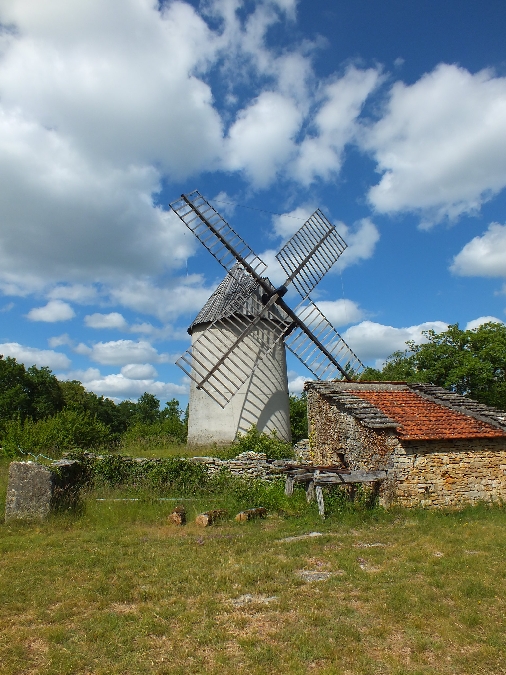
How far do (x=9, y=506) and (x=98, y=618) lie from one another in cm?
442

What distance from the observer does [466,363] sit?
20.2 metres

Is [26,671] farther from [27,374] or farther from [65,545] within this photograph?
[27,374]

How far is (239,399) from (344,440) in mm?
4804

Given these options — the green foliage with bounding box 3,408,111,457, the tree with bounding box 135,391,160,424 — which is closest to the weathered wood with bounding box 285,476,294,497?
the green foliage with bounding box 3,408,111,457

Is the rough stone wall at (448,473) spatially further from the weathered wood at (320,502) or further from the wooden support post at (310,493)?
the wooden support post at (310,493)

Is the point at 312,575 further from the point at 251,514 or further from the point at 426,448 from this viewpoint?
the point at 426,448

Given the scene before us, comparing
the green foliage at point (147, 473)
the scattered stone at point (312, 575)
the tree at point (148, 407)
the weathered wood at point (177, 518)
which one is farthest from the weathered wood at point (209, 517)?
the tree at point (148, 407)

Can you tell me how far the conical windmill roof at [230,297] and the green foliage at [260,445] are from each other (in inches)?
153

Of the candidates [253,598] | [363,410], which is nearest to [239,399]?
[363,410]

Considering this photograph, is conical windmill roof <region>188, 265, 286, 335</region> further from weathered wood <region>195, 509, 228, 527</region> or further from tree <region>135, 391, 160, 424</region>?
tree <region>135, 391, 160, 424</region>

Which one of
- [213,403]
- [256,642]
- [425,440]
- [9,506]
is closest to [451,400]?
[425,440]

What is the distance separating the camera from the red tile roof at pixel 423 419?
934 cm

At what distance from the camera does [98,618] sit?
474 cm

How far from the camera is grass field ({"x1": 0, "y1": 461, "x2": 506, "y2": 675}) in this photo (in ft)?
13.2
